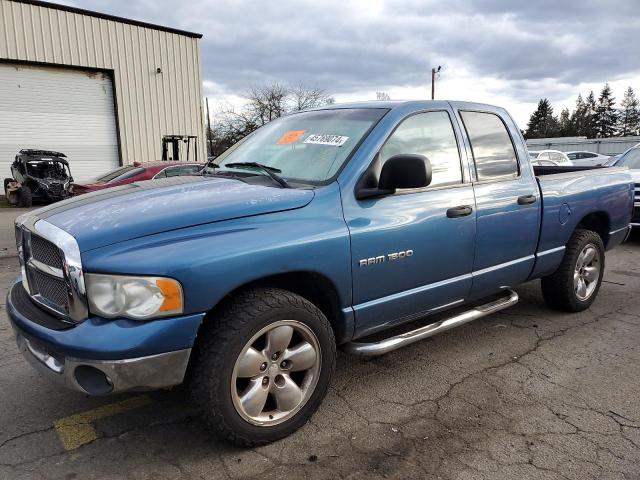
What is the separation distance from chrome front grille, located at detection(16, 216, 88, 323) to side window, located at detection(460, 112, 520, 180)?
8.90ft

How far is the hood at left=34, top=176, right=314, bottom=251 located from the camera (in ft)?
7.70

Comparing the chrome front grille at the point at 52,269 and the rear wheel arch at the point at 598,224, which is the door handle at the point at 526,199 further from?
the chrome front grille at the point at 52,269

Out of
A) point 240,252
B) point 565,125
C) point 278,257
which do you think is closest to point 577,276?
point 278,257

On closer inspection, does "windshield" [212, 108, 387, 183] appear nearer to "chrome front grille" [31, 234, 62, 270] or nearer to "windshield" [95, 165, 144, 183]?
"chrome front grille" [31, 234, 62, 270]

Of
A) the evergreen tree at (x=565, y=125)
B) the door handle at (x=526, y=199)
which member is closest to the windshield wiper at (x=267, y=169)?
the door handle at (x=526, y=199)

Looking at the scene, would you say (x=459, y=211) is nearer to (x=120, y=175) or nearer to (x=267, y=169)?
(x=267, y=169)

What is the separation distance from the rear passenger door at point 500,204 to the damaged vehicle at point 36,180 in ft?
47.6

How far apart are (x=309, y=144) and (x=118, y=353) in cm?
179

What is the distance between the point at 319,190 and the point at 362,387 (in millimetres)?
1385

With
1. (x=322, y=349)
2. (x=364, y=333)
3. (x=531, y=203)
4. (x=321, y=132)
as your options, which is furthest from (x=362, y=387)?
(x=531, y=203)

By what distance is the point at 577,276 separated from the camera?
468cm

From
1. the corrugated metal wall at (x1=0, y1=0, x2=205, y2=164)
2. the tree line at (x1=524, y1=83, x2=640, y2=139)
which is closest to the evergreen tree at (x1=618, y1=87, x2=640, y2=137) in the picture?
the tree line at (x1=524, y1=83, x2=640, y2=139)

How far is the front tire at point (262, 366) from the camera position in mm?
2406

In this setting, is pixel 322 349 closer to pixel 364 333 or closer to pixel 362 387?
pixel 364 333
